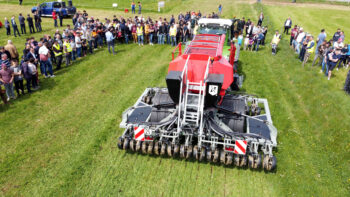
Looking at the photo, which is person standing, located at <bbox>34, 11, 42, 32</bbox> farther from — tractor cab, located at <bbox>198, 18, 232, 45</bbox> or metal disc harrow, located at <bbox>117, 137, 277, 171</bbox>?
metal disc harrow, located at <bbox>117, 137, 277, 171</bbox>

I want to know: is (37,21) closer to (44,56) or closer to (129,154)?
(44,56)

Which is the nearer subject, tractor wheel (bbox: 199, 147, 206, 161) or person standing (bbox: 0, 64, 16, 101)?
tractor wheel (bbox: 199, 147, 206, 161)

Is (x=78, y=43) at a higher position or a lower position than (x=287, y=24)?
lower

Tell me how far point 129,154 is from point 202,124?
104 inches

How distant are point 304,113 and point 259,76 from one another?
421 centimetres

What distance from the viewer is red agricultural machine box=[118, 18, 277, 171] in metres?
7.47

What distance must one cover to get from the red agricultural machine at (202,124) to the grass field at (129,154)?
454mm

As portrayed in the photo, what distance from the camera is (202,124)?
26.1 ft

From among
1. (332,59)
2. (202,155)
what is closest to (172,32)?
(332,59)

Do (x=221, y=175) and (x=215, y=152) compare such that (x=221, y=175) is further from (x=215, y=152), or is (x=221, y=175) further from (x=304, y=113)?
(x=304, y=113)

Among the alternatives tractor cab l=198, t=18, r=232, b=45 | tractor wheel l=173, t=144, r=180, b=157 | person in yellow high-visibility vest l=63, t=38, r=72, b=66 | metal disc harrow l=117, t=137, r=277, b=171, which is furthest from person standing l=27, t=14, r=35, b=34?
tractor wheel l=173, t=144, r=180, b=157

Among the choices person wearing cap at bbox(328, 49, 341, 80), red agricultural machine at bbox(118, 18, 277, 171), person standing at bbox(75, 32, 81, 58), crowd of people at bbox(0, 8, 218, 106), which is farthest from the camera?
person standing at bbox(75, 32, 81, 58)

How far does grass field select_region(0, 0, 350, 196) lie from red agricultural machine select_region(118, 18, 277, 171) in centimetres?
45

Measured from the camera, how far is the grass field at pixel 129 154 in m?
6.99
